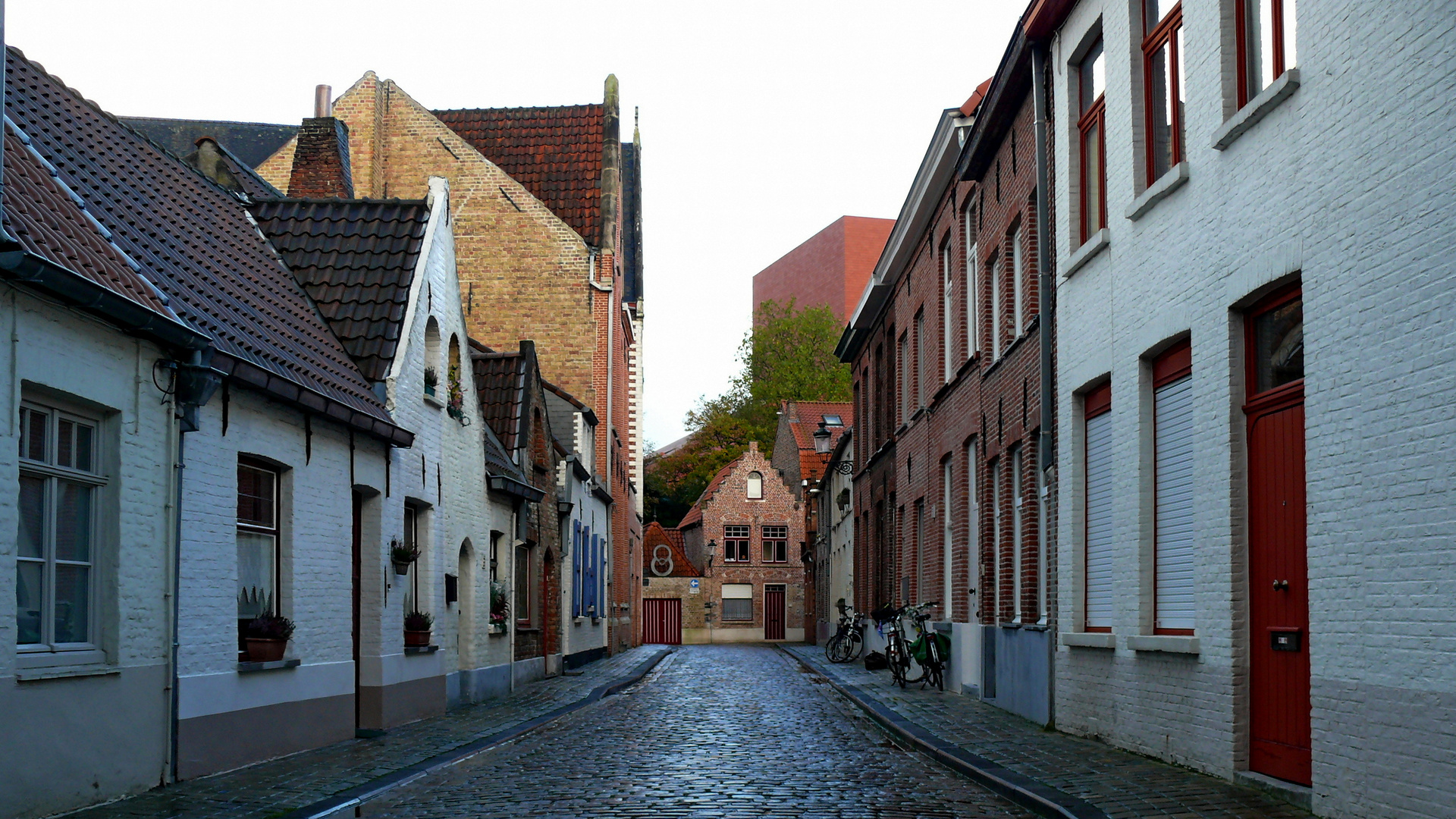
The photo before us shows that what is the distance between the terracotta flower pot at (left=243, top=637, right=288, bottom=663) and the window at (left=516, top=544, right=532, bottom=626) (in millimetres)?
10508

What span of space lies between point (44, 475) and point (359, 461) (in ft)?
17.0

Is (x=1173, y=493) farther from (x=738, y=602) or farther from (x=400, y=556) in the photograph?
(x=738, y=602)

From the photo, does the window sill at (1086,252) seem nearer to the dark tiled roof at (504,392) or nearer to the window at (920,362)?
the dark tiled roof at (504,392)

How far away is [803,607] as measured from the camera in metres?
60.6

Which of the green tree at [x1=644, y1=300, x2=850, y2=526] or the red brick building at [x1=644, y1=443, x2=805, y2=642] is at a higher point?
the green tree at [x1=644, y1=300, x2=850, y2=526]

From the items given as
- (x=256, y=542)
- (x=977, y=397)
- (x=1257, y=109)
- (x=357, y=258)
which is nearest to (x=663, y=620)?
(x=977, y=397)

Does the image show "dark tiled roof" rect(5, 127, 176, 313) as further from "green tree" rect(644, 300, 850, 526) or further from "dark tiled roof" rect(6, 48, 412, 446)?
"green tree" rect(644, 300, 850, 526)

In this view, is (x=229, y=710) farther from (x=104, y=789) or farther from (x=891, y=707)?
(x=891, y=707)

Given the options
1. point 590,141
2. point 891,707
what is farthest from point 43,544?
point 590,141

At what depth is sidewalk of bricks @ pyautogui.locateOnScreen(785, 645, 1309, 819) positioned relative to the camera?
26.6 ft

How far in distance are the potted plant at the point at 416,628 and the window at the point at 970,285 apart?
7954mm

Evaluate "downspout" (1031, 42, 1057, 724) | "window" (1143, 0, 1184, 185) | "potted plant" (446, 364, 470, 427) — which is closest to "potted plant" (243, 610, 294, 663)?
"potted plant" (446, 364, 470, 427)

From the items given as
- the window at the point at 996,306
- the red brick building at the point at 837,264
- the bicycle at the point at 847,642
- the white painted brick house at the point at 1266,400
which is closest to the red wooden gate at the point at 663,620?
the red brick building at the point at 837,264

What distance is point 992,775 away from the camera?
9.70 meters
